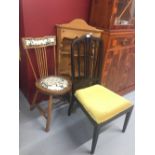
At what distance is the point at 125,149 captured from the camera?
167 cm

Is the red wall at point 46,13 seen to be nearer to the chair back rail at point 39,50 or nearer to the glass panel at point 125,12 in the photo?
the chair back rail at point 39,50

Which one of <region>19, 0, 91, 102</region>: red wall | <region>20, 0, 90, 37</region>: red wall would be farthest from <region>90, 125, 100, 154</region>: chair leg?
A: <region>20, 0, 90, 37</region>: red wall

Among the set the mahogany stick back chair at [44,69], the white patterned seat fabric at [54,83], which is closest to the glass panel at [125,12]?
the mahogany stick back chair at [44,69]

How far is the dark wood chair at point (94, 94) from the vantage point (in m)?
1.47

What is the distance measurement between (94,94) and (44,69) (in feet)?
2.25

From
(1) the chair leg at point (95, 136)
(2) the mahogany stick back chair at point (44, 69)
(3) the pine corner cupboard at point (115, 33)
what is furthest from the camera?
(3) the pine corner cupboard at point (115, 33)

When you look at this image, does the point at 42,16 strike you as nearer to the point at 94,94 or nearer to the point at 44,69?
the point at 44,69

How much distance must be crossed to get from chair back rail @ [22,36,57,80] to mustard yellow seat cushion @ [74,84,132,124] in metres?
0.53

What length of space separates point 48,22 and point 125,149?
4.95 ft

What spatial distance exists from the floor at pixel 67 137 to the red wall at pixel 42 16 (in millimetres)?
398

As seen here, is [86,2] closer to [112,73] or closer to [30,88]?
[112,73]

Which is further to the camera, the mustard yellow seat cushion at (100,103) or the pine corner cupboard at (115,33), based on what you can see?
the pine corner cupboard at (115,33)

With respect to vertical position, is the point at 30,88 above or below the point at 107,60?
below
